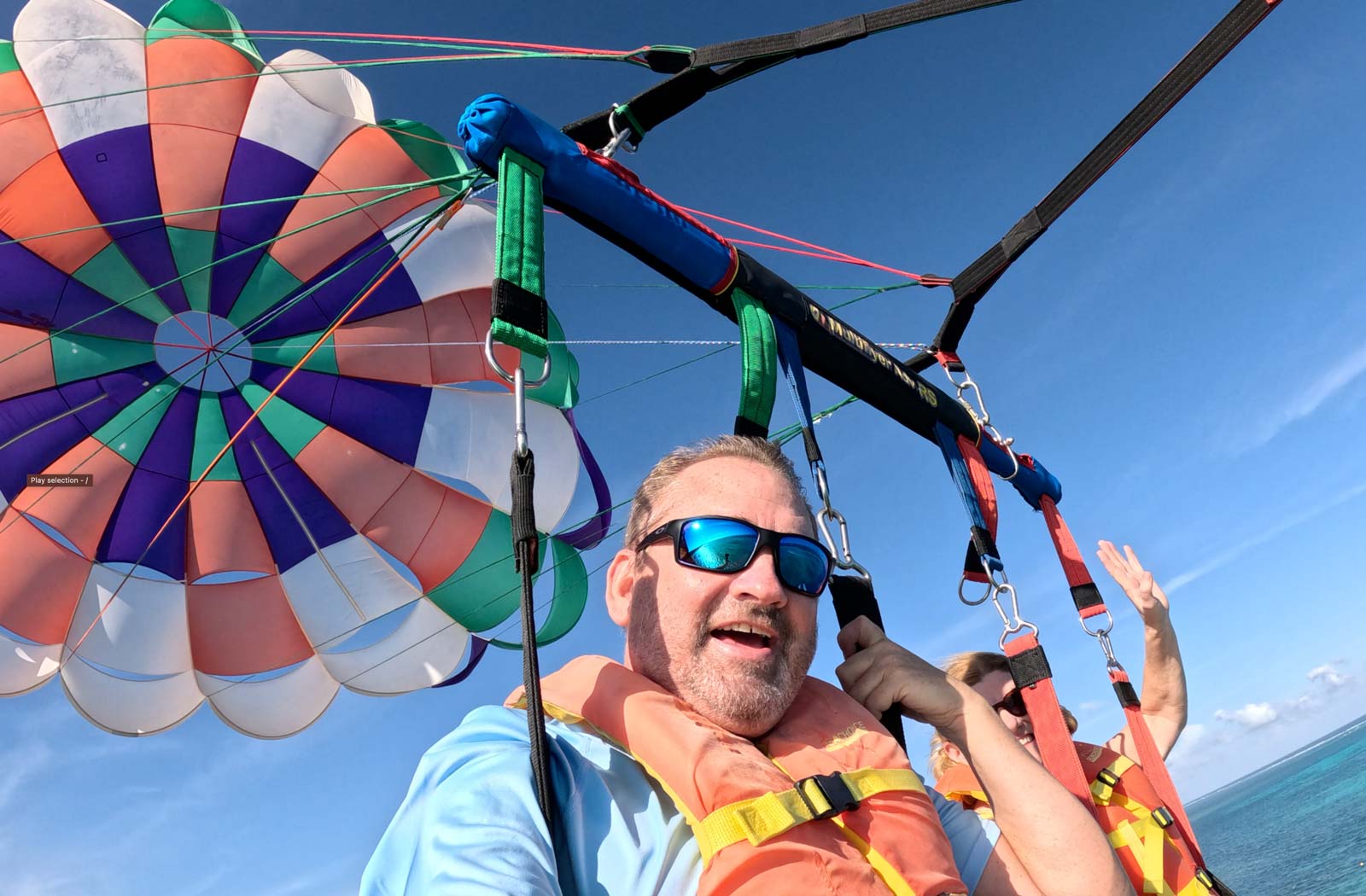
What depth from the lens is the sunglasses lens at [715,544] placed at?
1557 mm

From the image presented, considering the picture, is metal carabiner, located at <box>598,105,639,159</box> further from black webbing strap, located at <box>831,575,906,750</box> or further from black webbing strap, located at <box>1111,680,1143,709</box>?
black webbing strap, located at <box>1111,680,1143,709</box>

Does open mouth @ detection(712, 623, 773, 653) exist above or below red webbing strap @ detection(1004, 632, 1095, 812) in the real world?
above

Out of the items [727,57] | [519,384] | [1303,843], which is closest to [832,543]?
[519,384]

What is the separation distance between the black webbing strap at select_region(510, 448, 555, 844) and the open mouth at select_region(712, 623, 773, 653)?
412 millimetres

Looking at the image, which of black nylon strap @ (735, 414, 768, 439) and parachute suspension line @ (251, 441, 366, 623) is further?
parachute suspension line @ (251, 441, 366, 623)

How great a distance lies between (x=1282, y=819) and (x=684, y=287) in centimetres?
7880

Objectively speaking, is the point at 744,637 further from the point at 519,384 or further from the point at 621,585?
the point at 519,384

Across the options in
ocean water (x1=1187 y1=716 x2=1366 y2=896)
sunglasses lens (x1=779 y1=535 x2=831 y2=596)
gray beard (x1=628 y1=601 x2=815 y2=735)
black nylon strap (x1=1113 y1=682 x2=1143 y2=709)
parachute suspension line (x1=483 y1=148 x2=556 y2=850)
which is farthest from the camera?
ocean water (x1=1187 y1=716 x2=1366 y2=896)

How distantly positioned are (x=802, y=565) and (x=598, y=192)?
1126mm

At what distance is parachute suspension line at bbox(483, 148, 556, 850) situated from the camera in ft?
3.74

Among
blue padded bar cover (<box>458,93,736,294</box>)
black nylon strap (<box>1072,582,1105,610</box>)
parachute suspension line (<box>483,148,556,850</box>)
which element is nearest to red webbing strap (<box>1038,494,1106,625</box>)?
black nylon strap (<box>1072,582,1105,610</box>)

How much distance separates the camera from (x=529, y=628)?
3.92ft

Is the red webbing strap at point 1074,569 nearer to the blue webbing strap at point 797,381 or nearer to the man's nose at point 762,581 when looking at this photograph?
the blue webbing strap at point 797,381

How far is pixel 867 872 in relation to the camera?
128cm
